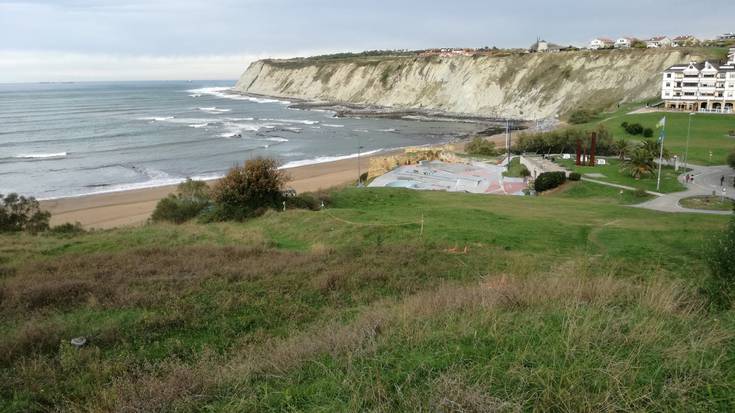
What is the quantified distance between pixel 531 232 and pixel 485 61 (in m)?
101

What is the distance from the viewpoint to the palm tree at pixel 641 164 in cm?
3538

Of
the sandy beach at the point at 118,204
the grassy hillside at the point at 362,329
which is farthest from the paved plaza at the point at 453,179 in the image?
the grassy hillside at the point at 362,329

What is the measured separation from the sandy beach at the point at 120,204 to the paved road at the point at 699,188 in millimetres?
25014

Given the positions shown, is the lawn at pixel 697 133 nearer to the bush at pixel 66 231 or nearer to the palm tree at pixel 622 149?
the palm tree at pixel 622 149

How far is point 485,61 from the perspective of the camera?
114 meters

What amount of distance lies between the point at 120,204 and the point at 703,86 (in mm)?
71550

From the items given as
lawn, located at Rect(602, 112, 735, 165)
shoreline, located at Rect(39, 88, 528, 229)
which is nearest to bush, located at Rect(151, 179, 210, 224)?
shoreline, located at Rect(39, 88, 528, 229)

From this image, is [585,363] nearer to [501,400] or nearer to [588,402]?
[588,402]

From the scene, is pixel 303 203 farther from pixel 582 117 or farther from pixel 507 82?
pixel 507 82

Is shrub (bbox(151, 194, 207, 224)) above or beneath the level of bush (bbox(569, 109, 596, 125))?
beneath

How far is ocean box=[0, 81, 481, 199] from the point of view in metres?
49.1

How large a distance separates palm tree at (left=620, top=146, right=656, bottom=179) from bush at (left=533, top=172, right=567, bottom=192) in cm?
485

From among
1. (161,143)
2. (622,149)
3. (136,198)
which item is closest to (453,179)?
(622,149)

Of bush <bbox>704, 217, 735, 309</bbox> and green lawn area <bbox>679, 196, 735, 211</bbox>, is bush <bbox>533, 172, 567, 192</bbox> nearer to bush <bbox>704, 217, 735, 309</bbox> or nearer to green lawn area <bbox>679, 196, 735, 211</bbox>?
green lawn area <bbox>679, 196, 735, 211</bbox>
